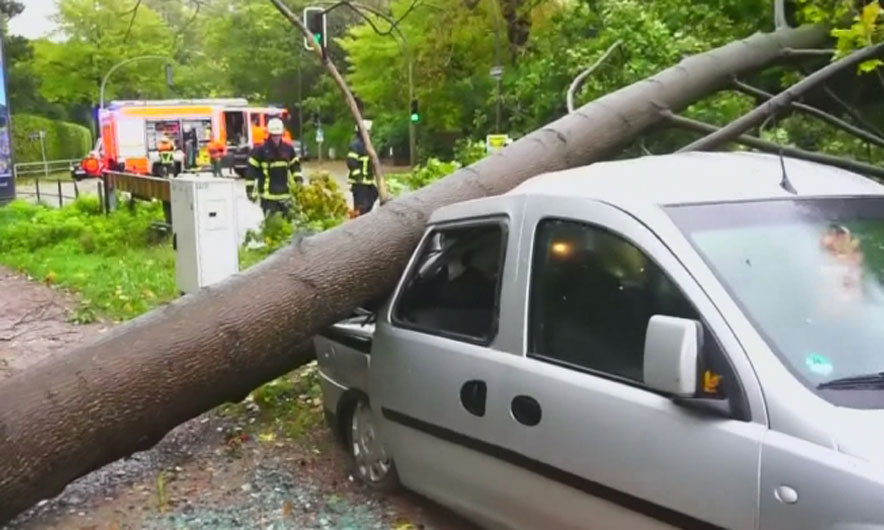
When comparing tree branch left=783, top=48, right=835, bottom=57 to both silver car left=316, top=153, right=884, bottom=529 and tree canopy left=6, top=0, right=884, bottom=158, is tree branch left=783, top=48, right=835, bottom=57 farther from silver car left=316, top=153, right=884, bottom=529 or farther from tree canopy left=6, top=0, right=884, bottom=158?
silver car left=316, top=153, right=884, bottom=529

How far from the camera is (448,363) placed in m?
4.27

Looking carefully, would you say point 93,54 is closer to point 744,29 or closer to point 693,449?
point 744,29

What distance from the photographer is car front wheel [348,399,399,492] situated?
16.3ft

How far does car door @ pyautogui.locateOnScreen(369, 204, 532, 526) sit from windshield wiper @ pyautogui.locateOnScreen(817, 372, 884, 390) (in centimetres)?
130

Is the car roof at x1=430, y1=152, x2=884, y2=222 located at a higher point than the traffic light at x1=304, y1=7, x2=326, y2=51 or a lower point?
lower

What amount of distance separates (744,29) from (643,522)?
8.29 metres

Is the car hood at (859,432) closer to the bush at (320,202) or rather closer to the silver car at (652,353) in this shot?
the silver car at (652,353)

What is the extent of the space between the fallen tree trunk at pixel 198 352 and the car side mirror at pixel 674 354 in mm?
2840

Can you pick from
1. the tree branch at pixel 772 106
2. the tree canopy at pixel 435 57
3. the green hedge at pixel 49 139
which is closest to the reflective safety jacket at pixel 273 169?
the tree canopy at pixel 435 57

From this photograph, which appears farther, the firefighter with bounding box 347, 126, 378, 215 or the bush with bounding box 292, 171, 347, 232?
the firefighter with bounding box 347, 126, 378, 215

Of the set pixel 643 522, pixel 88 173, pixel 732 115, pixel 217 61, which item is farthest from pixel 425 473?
pixel 217 61

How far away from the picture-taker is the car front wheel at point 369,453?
4977 millimetres

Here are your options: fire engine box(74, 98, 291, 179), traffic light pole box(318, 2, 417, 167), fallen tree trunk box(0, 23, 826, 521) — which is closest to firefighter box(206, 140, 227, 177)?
fire engine box(74, 98, 291, 179)

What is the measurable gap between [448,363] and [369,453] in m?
1.13
